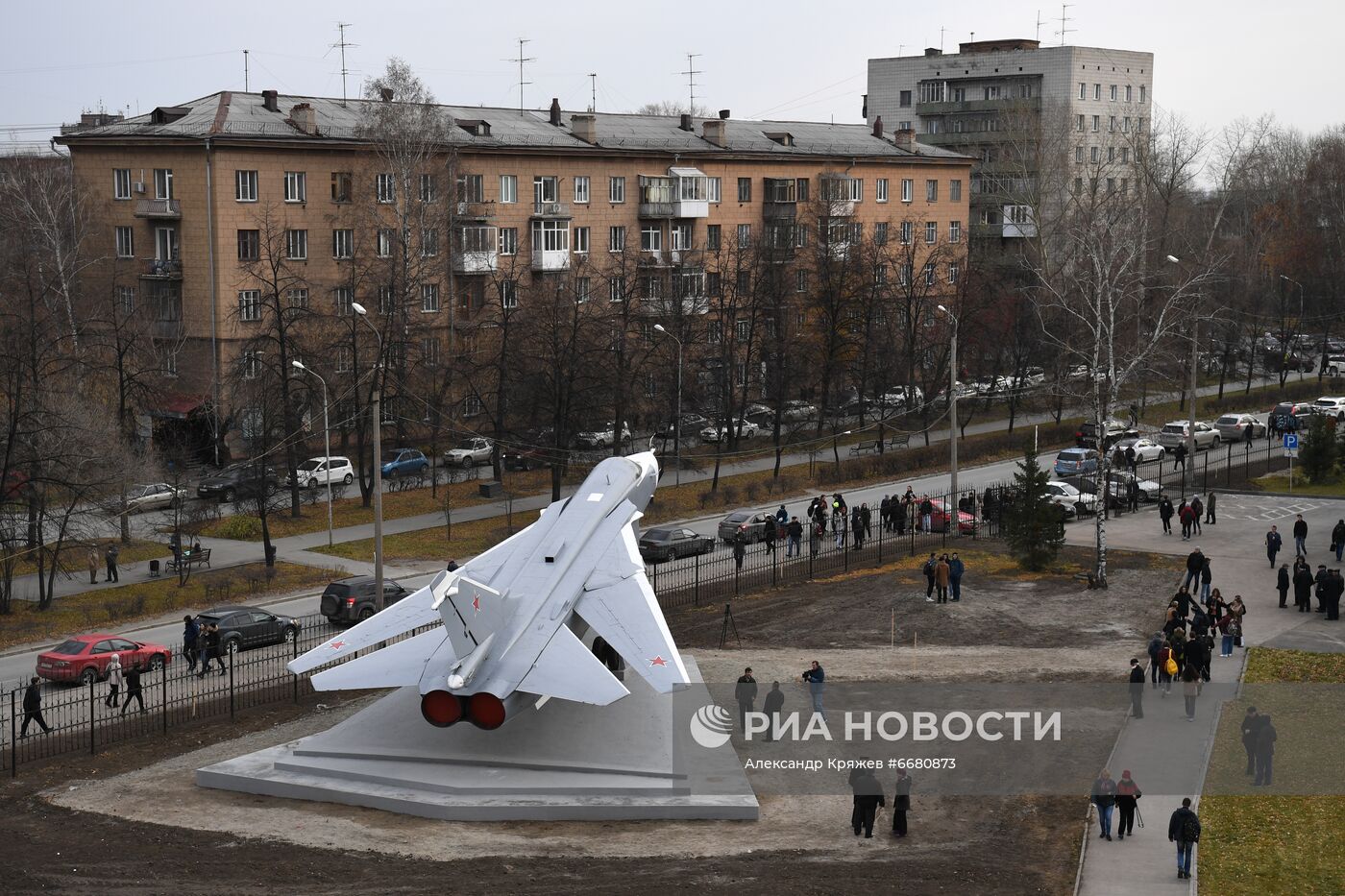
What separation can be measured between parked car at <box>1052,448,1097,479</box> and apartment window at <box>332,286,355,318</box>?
Answer: 88.0ft

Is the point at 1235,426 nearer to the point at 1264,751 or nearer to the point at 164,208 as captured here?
the point at 1264,751

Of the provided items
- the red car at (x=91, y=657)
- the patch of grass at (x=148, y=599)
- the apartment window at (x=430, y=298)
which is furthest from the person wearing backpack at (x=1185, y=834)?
the apartment window at (x=430, y=298)

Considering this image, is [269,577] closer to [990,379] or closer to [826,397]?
[826,397]

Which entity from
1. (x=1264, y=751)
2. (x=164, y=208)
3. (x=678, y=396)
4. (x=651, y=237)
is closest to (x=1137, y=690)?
(x=1264, y=751)

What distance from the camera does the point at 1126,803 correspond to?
2173 centimetres

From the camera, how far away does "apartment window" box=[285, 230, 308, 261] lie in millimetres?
60500

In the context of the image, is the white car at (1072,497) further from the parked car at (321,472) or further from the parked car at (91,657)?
the parked car at (91,657)

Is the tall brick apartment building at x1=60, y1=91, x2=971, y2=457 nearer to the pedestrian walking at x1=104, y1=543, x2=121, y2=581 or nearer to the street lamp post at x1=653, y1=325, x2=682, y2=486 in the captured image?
the street lamp post at x1=653, y1=325, x2=682, y2=486

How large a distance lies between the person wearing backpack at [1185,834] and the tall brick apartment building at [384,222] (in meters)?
37.3

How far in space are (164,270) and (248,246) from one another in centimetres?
340

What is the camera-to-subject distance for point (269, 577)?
42.8 metres

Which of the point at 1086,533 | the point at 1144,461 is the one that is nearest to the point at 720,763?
the point at 1086,533

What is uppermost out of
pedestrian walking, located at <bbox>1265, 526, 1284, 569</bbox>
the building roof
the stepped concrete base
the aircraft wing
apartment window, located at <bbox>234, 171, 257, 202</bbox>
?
the building roof

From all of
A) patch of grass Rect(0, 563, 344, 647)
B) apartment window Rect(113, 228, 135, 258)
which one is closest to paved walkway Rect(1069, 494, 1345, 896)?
patch of grass Rect(0, 563, 344, 647)
